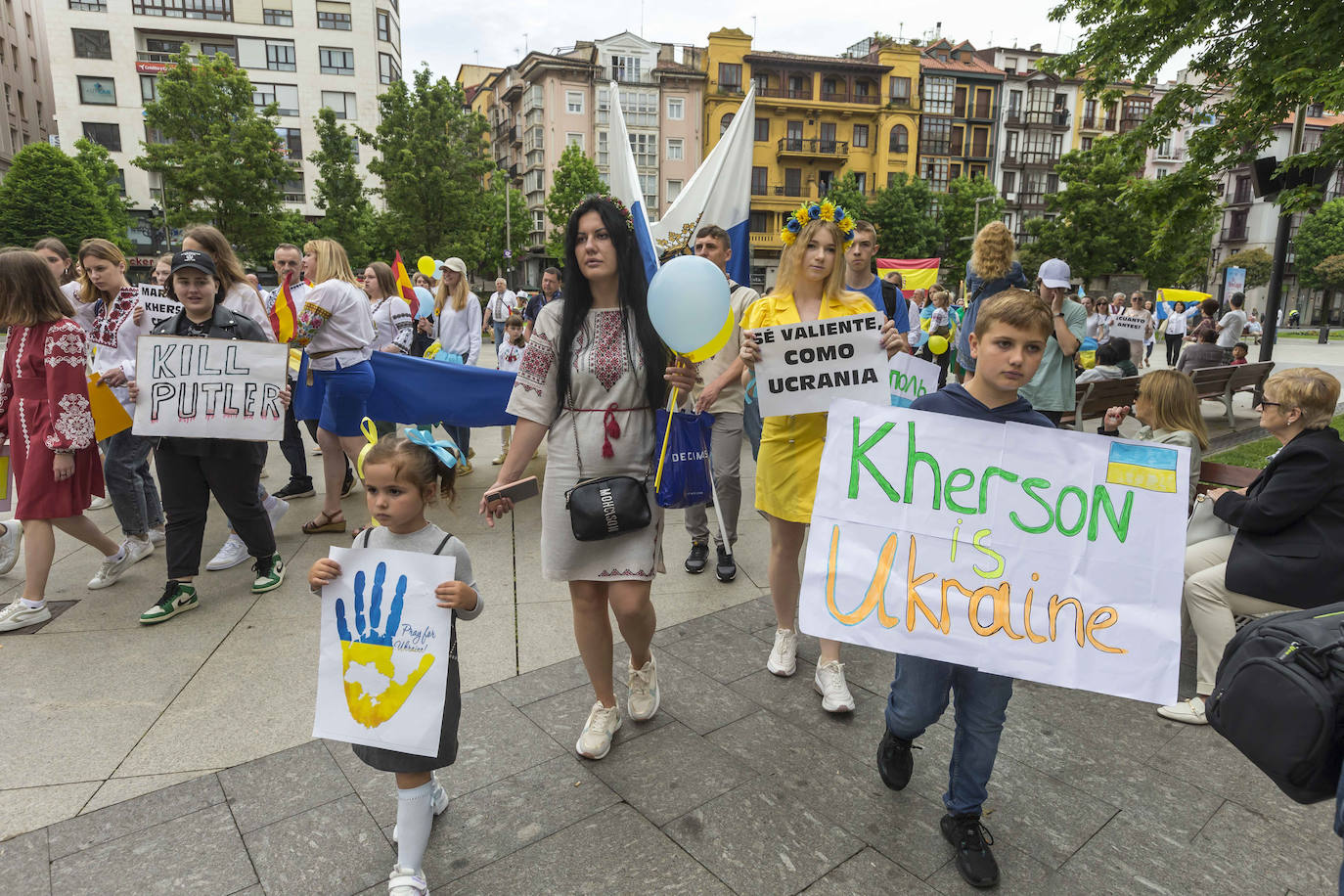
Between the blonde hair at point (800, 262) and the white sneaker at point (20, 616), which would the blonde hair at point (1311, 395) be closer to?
the blonde hair at point (800, 262)

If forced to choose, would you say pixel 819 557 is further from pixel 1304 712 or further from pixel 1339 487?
pixel 1339 487

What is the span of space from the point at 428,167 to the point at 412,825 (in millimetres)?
31573

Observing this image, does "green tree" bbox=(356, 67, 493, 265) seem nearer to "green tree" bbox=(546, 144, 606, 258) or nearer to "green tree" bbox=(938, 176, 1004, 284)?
"green tree" bbox=(546, 144, 606, 258)

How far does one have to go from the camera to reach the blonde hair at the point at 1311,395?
2.99 metres

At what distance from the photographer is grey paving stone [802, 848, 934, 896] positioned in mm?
2244

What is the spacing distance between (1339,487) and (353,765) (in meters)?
3.91

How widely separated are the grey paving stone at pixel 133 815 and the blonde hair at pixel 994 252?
4.86m

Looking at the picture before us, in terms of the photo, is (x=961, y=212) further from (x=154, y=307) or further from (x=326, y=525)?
(x=154, y=307)

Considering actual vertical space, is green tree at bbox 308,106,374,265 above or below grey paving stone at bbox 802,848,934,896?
above

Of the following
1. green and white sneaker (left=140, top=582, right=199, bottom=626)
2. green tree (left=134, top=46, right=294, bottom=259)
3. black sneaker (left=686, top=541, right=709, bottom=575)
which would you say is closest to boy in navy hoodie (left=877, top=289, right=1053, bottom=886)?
black sneaker (left=686, top=541, right=709, bottom=575)

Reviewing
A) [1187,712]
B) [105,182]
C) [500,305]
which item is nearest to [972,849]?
[1187,712]

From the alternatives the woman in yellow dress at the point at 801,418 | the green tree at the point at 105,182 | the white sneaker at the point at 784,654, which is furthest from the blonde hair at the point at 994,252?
the green tree at the point at 105,182

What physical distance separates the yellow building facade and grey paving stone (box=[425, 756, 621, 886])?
52478 mm

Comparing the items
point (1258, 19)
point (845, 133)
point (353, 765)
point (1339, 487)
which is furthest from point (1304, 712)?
point (845, 133)
